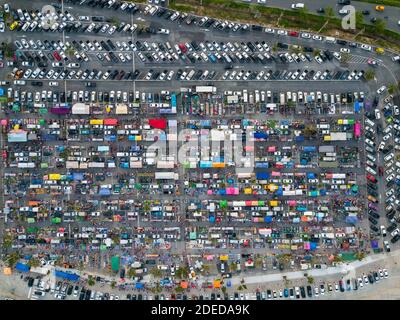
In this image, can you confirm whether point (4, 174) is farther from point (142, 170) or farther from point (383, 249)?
point (383, 249)

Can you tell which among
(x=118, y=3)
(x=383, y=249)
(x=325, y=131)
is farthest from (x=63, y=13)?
(x=383, y=249)

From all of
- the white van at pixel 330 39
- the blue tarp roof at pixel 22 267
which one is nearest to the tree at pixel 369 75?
the white van at pixel 330 39

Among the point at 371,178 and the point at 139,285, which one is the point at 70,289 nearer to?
the point at 139,285

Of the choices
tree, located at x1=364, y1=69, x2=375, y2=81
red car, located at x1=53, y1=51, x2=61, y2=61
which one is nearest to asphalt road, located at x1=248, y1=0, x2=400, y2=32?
tree, located at x1=364, y1=69, x2=375, y2=81

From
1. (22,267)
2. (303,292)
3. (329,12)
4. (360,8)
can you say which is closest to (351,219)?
(303,292)

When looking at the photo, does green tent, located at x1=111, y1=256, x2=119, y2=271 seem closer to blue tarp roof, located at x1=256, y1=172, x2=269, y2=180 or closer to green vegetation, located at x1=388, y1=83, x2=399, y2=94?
blue tarp roof, located at x1=256, y1=172, x2=269, y2=180

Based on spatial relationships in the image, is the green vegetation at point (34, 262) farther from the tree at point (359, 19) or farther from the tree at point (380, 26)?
the tree at point (380, 26)
